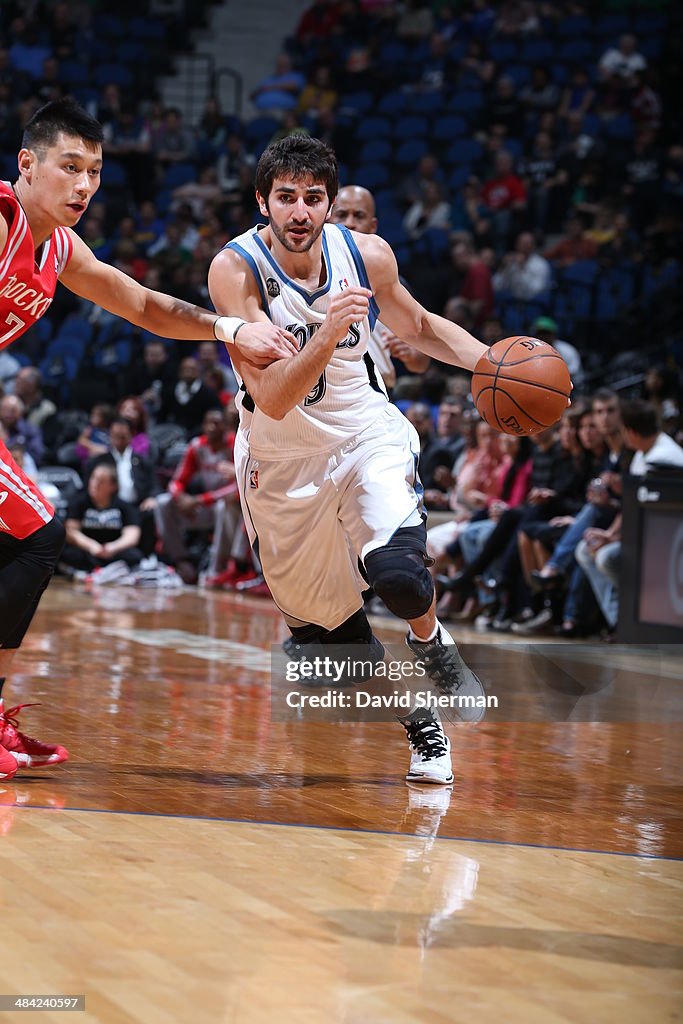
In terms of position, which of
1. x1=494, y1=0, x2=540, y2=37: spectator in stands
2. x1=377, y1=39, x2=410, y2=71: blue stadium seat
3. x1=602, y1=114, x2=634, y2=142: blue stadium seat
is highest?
x1=494, y1=0, x2=540, y2=37: spectator in stands

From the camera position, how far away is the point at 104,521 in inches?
450

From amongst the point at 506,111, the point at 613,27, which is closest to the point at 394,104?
the point at 506,111

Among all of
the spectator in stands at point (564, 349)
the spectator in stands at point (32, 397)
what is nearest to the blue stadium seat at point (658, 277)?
the spectator in stands at point (564, 349)

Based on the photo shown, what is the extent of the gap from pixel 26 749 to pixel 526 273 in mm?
10295

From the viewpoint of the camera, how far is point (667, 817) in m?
3.88

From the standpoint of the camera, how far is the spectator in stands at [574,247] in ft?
45.3

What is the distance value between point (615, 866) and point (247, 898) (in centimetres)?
97

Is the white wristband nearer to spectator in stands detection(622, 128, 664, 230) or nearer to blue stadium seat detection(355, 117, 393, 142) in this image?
spectator in stands detection(622, 128, 664, 230)

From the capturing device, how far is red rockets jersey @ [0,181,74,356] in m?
3.95

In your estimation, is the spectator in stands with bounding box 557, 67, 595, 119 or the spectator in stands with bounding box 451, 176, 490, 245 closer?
the spectator in stands with bounding box 451, 176, 490, 245

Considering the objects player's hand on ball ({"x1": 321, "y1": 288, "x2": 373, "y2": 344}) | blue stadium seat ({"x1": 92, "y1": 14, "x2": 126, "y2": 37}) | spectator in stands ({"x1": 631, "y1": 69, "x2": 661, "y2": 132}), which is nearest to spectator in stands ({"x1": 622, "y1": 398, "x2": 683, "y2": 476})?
player's hand on ball ({"x1": 321, "y1": 288, "x2": 373, "y2": 344})

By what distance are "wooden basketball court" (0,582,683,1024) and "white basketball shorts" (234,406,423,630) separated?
0.60 meters

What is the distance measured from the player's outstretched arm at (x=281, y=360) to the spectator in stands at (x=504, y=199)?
416 inches

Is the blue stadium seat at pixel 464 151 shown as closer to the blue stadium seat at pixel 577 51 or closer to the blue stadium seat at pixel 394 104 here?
the blue stadium seat at pixel 394 104
